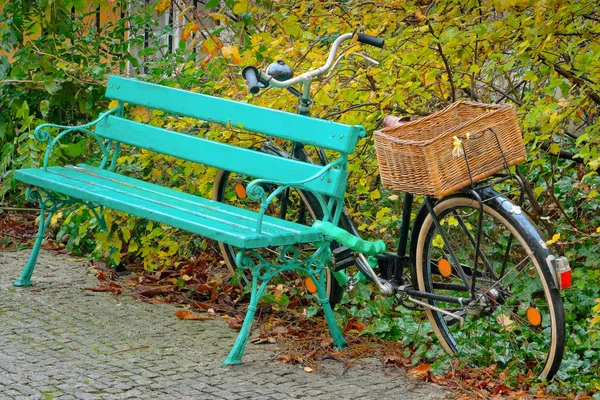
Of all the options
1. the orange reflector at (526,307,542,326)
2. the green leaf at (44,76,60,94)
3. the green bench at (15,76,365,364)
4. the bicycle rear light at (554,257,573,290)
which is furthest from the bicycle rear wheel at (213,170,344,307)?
the green leaf at (44,76,60,94)

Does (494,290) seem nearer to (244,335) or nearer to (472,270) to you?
(472,270)

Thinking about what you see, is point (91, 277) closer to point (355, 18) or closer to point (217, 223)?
point (217, 223)

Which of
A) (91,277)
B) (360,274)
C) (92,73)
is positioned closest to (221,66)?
(92,73)

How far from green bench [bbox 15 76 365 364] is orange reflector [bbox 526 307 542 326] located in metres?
0.97

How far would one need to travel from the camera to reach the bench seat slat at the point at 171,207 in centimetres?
437

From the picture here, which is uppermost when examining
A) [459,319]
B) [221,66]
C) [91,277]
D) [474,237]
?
[221,66]

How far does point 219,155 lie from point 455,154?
161cm

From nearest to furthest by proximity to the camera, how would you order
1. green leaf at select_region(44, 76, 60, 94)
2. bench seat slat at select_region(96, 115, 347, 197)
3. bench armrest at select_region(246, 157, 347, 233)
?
1. bench armrest at select_region(246, 157, 347, 233)
2. bench seat slat at select_region(96, 115, 347, 197)
3. green leaf at select_region(44, 76, 60, 94)

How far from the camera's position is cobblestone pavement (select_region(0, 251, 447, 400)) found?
4.02 meters

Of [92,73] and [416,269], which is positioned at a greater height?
[92,73]

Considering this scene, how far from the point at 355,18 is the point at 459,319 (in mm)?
1773

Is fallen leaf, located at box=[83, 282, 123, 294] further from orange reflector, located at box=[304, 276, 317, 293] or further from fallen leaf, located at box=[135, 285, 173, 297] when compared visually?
orange reflector, located at box=[304, 276, 317, 293]

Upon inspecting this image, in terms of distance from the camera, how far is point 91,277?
592cm

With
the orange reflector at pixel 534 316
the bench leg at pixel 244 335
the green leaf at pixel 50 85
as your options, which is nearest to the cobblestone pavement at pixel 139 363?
the bench leg at pixel 244 335
